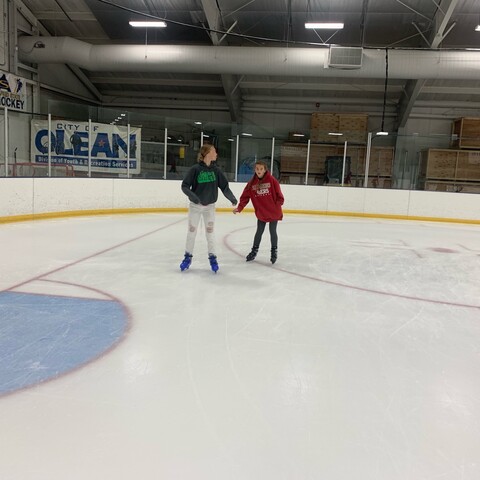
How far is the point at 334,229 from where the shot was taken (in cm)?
824

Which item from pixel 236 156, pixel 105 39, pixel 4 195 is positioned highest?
pixel 105 39

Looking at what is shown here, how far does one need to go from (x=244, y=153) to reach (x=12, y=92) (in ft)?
22.9

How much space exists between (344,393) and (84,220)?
22.3ft

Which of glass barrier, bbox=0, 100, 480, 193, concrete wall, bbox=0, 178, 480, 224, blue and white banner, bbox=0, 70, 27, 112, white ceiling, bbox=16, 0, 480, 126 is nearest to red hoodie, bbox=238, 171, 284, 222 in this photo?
concrete wall, bbox=0, 178, 480, 224

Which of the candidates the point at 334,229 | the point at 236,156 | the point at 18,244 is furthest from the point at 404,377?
the point at 236,156

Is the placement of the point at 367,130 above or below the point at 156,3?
below

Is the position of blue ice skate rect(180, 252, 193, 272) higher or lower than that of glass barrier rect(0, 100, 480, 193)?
lower

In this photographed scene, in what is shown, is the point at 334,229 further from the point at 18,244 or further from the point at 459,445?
the point at 459,445

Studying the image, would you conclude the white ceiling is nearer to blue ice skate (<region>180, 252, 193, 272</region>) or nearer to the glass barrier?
the glass barrier

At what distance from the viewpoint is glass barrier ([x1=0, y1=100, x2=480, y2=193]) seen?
9.23 m

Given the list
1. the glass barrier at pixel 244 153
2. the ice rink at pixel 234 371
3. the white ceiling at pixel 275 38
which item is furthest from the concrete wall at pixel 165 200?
the white ceiling at pixel 275 38

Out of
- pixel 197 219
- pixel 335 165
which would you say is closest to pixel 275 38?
pixel 335 165

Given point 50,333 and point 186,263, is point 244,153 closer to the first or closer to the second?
point 186,263

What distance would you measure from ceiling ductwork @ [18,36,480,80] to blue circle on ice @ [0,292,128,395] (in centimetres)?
1036
